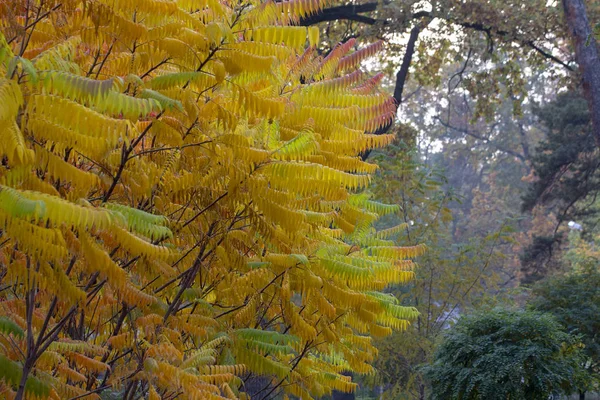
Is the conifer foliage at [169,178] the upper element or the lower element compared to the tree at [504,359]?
upper

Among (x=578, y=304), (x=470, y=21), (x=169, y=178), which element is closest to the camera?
(x=169, y=178)

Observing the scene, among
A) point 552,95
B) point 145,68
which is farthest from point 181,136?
point 552,95

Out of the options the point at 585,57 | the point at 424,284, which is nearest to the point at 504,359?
the point at 424,284

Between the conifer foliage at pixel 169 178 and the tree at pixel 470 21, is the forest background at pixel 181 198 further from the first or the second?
the tree at pixel 470 21

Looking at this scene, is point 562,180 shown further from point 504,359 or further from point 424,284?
point 504,359

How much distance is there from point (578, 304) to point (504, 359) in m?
4.82

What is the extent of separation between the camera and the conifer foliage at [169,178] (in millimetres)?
3494

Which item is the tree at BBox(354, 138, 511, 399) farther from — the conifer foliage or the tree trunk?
the conifer foliage

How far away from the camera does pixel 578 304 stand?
13.9 metres

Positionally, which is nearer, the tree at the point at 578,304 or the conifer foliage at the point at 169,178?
the conifer foliage at the point at 169,178

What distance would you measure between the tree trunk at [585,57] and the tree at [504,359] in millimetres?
5896

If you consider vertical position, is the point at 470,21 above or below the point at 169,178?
above

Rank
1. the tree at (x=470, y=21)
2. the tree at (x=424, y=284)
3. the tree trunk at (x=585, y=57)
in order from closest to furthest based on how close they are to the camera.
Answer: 1. the tree at (x=424, y=284)
2. the tree trunk at (x=585, y=57)
3. the tree at (x=470, y=21)

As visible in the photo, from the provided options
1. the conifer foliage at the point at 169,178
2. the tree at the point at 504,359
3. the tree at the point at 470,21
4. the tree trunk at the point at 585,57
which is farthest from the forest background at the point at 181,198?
the tree at the point at 470,21
